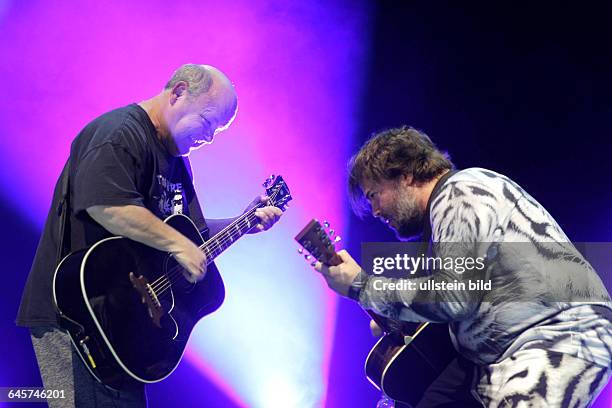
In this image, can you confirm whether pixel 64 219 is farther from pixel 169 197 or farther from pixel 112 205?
pixel 169 197

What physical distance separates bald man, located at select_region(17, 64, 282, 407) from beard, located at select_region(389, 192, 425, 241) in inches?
30.7

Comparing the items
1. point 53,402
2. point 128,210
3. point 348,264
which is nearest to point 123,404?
point 53,402

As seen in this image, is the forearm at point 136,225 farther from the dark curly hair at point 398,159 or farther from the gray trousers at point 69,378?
the dark curly hair at point 398,159

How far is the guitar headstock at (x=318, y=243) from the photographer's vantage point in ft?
7.26

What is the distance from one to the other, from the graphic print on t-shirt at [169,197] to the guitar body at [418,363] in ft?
3.68

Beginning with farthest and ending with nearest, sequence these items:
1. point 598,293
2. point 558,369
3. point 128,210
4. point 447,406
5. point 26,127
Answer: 1. point 26,127
2. point 447,406
3. point 128,210
4. point 598,293
5. point 558,369

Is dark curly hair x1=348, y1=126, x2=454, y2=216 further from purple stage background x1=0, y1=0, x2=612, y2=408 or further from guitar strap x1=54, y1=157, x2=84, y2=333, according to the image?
purple stage background x1=0, y1=0, x2=612, y2=408

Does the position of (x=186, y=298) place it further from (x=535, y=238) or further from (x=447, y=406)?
(x=535, y=238)

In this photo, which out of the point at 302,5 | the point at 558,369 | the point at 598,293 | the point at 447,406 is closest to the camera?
the point at 558,369

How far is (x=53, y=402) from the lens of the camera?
7.08 feet

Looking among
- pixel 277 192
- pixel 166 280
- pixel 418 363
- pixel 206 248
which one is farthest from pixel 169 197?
pixel 418 363

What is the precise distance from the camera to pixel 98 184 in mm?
2104

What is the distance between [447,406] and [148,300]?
4.09ft

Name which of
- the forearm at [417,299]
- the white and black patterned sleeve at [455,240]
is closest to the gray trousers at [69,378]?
the forearm at [417,299]
